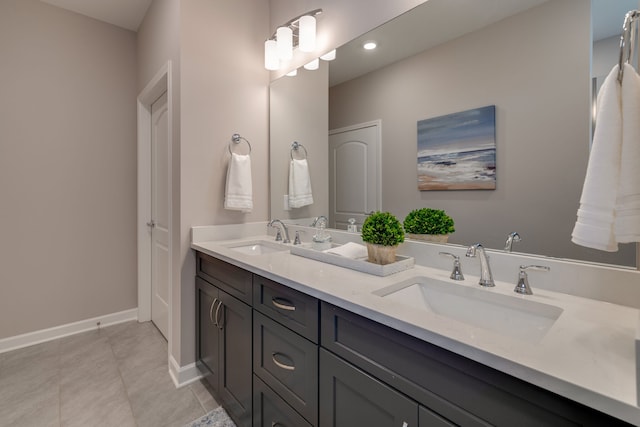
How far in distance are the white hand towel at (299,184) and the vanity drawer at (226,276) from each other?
0.68 meters

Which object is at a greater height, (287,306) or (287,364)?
(287,306)

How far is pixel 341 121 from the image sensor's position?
5.70 ft

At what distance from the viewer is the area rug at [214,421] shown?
1.56 metres

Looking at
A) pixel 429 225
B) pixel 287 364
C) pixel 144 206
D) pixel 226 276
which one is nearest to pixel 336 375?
pixel 287 364

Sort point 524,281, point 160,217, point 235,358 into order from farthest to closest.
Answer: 1. point 160,217
2. point 235,358
3. point 524,281

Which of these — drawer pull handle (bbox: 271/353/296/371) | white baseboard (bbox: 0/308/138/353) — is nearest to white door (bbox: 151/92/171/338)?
white baseboard (bbox: 0/308/138/353)

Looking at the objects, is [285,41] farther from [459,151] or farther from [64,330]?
[64,330]

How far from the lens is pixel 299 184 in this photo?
6.83ft

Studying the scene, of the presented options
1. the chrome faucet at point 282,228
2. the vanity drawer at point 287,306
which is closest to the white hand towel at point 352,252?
the vanity drawer at point 287,306

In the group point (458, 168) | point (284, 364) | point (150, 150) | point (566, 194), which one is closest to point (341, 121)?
point (458, 168)

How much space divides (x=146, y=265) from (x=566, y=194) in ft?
10.1

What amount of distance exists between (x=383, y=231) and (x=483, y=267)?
0.38 metres

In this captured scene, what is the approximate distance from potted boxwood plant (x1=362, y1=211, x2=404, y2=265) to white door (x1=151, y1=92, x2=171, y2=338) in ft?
5.77

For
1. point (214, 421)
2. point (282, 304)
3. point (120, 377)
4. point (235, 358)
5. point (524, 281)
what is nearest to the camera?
point (524, 281)
